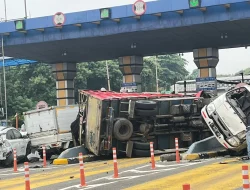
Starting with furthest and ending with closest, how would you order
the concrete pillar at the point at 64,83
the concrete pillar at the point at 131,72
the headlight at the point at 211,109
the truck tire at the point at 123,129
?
the concrete pillar at the point at 64,83 < the concrete pillar at the point at 131,72 < the truck tire at the point at 123,129 < the headlight at the point at 211,109

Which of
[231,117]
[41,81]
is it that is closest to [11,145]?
[231,117]

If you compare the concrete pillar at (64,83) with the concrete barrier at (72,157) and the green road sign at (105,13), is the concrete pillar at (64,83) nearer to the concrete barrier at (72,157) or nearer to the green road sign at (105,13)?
the green road sign at (105,13)

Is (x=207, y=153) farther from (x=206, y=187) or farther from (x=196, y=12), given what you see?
(x=196, y=12)

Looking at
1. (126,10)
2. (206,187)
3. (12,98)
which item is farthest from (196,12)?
(12,98)

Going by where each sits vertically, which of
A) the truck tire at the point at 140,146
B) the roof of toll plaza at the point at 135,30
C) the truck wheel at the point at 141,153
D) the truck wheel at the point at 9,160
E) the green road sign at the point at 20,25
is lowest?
the truck wheel at the point at 9,160

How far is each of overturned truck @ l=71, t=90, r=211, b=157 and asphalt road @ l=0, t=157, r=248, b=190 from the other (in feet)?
10.1

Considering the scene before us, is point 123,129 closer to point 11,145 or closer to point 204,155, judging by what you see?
point 204,155

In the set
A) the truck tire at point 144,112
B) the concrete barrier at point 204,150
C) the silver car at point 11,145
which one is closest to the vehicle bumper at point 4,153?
the silver car at point 11,145

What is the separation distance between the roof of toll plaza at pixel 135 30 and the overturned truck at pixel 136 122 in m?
9.44

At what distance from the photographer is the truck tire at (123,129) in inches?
753

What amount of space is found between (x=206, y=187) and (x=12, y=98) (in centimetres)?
4794

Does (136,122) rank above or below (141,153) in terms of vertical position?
above

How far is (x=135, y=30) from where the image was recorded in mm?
31391

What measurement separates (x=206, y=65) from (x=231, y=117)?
21690mm
